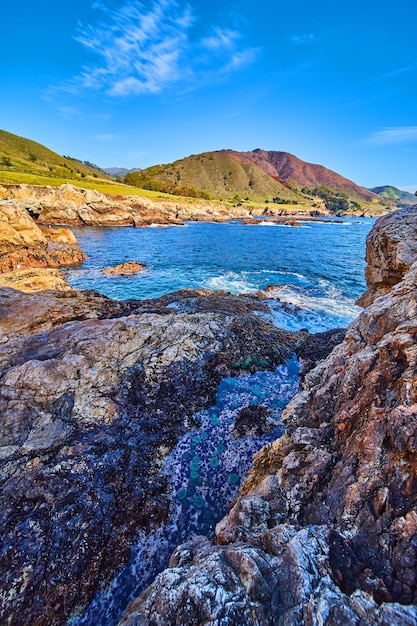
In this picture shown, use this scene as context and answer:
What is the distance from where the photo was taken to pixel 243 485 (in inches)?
236

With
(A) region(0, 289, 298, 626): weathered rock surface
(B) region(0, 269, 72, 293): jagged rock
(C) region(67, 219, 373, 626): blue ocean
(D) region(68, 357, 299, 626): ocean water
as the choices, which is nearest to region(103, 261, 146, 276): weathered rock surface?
(C) region(67, 219, 373, 626): blue ocean

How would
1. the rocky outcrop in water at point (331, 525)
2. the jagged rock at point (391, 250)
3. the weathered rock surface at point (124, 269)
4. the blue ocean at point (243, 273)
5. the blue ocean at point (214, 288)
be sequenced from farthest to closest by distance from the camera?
1. the weathered rock surface at point (124, 269)
2. the blue ocean at point (243, 273)
3. the jagged rock at point (391, 250)
4. the blue ocean at point (214, 288)
5. the rocky outcrop in water at point (331, 525)

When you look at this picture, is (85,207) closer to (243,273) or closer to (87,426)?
(243,273)

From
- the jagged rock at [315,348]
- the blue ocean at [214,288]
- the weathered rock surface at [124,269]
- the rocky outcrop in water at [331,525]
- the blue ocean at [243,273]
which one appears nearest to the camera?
the rocky outcrop in water at [331,525]

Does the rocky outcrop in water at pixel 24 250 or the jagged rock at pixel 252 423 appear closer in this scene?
the jagged rock at pixel 252 423

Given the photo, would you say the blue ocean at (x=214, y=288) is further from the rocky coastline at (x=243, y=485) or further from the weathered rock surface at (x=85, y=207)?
the weathered rock surface at (x=85, y=207)

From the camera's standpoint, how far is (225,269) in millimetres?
33750

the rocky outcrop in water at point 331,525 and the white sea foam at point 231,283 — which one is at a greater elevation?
the rocky outcrop in water at point 331,525

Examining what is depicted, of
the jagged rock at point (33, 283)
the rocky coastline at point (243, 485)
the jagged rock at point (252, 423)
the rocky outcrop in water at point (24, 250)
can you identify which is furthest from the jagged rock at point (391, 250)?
the rocky outcrop in water at point (24, 250)

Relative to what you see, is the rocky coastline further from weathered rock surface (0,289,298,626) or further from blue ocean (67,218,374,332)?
blue ocean (67,218,374,332)

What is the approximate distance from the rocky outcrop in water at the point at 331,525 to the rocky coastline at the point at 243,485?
2 centimetres

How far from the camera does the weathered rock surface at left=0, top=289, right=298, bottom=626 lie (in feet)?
16.0

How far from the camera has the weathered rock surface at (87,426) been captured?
4867 millimetres

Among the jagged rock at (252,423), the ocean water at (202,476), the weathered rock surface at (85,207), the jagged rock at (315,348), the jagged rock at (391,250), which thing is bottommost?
the ocean water at (202,476)
